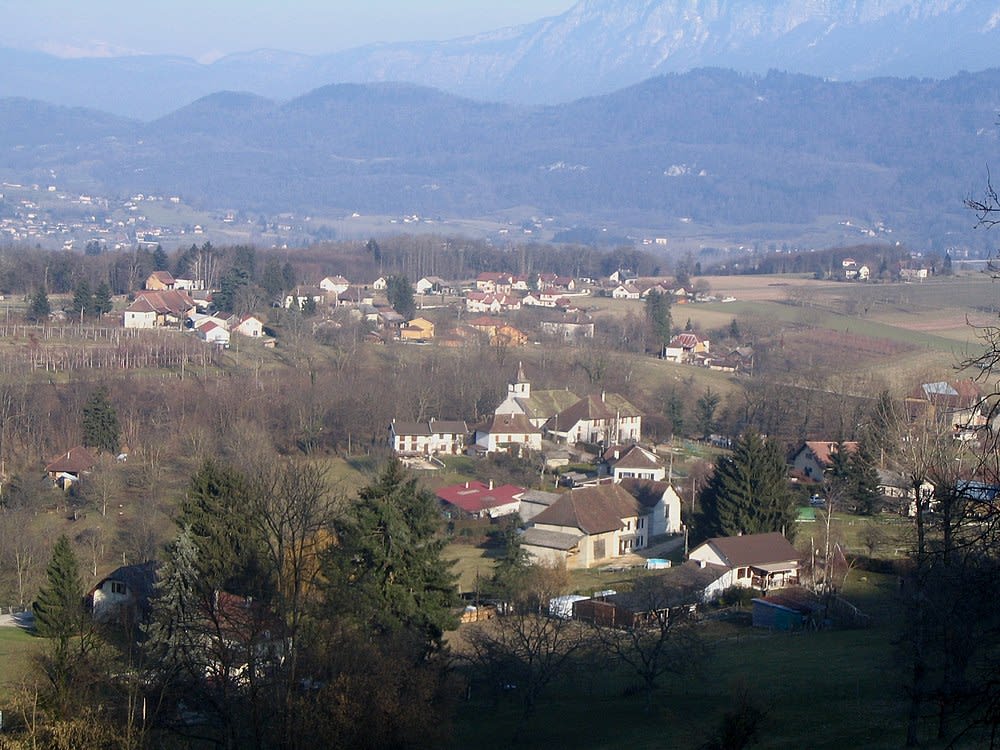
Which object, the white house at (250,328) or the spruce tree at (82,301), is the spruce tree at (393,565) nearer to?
the white house at (250,328)

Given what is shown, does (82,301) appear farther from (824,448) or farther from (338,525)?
(338,525)

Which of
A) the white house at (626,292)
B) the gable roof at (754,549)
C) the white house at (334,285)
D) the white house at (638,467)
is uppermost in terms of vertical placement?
the white house at (334,285)

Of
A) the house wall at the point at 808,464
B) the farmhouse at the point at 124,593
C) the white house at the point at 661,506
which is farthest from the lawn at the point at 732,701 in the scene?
the house wall at the point at 808,464

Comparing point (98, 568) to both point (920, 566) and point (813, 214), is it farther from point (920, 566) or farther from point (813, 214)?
point (813, 214)

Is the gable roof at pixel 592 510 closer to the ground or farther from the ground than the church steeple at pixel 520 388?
closer to the ground

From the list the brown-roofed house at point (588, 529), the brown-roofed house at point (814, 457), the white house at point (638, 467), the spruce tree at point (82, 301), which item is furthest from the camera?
the spruce tree at point (82, 301)

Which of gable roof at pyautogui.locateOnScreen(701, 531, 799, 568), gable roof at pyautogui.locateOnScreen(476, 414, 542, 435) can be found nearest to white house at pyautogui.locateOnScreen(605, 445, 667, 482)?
gable roof at pyautogui.locateOnScreen(476, 414, 542, 435)

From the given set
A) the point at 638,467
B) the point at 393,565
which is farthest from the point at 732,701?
the point at 638,467

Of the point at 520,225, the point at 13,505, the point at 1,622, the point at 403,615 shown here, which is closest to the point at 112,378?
the point at 13,505
